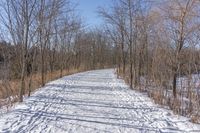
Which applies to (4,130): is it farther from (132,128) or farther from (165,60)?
(165,60)

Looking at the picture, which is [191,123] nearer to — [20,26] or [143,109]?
[143,109]

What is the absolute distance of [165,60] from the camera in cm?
1351

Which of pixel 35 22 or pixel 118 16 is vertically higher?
pixel 118 16

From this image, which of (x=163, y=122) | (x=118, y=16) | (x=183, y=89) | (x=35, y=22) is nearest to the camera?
(x=163, y=122)

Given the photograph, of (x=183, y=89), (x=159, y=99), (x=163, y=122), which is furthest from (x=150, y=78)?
(x=163, y=122)

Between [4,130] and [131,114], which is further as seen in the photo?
[131,114]

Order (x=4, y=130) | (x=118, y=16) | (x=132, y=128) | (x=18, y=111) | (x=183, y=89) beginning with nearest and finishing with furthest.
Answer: (x=4, y=130) → (x=132, y=128) → (x=18, y=111) → (x=183, y=89) → (x=118, y=16)

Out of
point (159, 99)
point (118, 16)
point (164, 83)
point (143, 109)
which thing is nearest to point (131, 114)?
point (143, 109)

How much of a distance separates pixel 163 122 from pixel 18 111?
168 inches

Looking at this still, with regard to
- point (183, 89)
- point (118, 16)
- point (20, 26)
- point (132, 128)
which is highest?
point (118, 16)

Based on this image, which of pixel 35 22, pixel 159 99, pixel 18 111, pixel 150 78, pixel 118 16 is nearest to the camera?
pixel 18 111

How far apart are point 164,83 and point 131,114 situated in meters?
3.76

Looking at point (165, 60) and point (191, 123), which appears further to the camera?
point (165, 60)

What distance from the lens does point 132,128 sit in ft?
25.7
